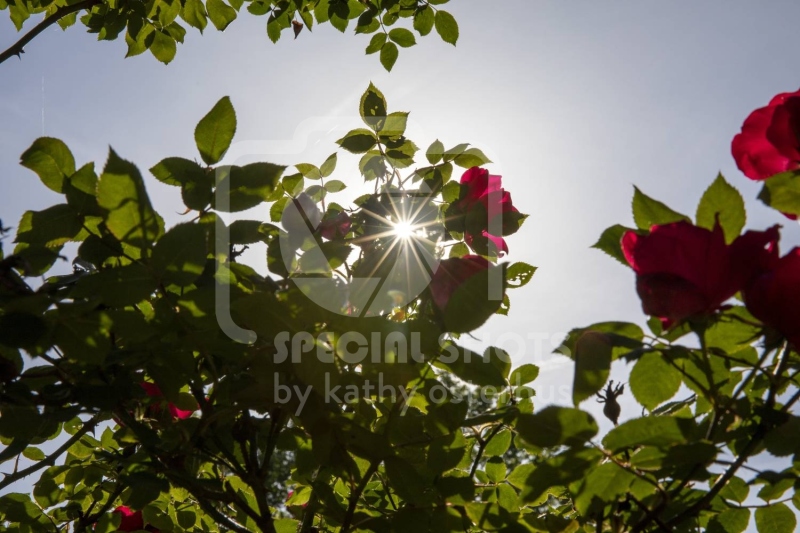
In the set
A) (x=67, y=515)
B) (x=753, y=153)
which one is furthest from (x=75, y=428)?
(x=753, y=153)

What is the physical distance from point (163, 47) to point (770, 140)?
105 inches

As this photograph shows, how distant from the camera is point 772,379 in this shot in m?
0.86

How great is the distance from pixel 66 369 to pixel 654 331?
1.03 m

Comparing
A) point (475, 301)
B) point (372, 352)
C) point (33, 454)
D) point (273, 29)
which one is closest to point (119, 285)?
point (372, 352)

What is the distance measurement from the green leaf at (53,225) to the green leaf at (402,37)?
1.66 metres

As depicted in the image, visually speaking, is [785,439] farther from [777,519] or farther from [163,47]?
[163,47]

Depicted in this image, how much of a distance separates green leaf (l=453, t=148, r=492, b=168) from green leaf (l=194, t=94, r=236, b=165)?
2.57 ft

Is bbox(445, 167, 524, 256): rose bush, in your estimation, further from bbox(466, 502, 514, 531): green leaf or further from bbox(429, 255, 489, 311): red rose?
bbox(466, 502, 514, 531): green leaf

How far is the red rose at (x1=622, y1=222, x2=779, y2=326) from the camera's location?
2.69 ft

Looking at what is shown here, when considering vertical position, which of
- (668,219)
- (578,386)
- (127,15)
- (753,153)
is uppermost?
(127,15)

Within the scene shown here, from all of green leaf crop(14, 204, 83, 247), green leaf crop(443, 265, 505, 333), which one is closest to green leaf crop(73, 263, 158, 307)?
green leaf crop(14, 204, 83, 247)

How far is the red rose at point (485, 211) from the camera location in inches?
60.3

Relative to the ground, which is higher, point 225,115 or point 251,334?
point 225,115

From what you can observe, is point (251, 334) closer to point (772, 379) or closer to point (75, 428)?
point (772, 379)
